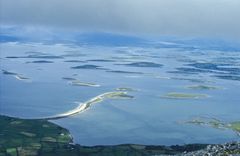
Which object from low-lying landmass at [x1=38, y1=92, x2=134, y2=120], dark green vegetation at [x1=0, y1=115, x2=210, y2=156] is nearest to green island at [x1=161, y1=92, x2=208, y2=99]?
low-lying landmass at [x1=38, y1=92, x2=134, y2=120]

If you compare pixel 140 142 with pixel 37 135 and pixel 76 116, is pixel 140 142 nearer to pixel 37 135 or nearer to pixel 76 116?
pixel 37 135

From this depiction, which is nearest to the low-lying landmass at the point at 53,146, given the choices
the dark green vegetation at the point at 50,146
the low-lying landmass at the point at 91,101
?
the dark green vegetation at the point at 50,146

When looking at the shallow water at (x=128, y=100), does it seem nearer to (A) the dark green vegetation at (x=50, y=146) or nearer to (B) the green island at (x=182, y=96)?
(B) the green island at (x=182, y=96)

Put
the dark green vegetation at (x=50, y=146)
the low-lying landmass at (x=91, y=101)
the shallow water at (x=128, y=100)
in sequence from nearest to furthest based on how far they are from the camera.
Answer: the dark green vegetation at (x=50, y=146), the shallow water at (x=128, y=100), the low-lying landmass at (x=91, y=101)

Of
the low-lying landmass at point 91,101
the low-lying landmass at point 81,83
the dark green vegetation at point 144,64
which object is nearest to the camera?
the low-lying landmass at point 91,101

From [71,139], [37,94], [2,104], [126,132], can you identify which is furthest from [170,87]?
[71,139]

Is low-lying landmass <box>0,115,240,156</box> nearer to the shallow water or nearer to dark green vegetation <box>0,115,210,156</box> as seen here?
dark green vegetation <box>0,115,210,156</box>

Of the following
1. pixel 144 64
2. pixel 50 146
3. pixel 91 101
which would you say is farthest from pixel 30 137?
pixel 144 64
